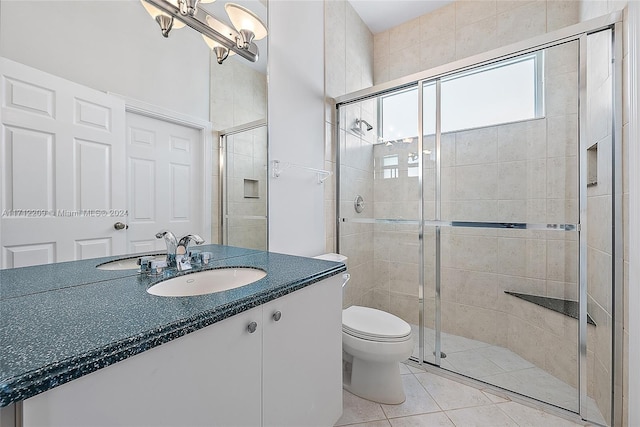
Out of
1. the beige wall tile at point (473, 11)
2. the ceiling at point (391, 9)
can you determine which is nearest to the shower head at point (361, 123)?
the ceiling at point (391, 9)

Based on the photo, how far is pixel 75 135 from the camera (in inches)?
35.9

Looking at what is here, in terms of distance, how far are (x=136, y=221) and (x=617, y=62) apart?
2201 mm

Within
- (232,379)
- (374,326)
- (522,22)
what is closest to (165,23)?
(232,379)

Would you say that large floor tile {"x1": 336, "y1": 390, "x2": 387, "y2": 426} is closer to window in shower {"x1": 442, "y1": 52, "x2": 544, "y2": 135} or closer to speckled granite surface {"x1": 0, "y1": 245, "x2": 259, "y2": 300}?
speckled granite surface {"x1": 0, "y1": 245, "x2": 259, "y2": 300}

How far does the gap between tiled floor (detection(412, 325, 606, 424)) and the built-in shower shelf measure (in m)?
0.37

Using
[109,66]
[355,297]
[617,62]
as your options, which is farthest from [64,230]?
[617,62]

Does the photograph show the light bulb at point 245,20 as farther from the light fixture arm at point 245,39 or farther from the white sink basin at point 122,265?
the white sink basin at point 122,265

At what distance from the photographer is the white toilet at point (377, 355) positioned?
1508 mm

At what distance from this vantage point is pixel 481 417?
1.46 meters

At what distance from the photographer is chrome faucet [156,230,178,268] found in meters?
1.14

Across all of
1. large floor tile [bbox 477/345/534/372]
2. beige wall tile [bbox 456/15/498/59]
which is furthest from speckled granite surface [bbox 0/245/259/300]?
beige wall tile [bbox 456/15/498/59]

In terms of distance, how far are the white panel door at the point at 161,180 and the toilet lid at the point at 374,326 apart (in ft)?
3.16

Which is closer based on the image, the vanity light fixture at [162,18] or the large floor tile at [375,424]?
the vanity light fixture at [162,18]

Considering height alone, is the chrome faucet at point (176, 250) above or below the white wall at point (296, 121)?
below
